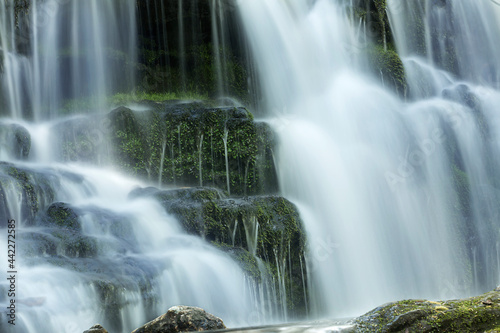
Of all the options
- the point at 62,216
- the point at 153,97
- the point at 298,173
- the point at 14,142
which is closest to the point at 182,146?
the point at 298,173

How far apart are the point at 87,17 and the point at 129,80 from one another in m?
2.29

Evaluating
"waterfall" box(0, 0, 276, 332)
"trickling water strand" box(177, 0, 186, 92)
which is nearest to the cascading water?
"trickling water strand" box(177, 0, 186, 92)

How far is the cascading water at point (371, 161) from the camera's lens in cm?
1151

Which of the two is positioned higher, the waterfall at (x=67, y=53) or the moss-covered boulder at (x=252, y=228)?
the waterfall at (x=67, y=53)

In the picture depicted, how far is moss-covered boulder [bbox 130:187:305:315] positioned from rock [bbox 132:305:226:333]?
334 cm

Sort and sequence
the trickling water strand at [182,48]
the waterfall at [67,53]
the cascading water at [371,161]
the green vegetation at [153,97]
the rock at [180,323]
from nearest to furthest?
1. the rock at [180,323]
2. the cascading water at [371,161]
3. the waterfall at [67,53]
4. the green vegetation at [153,97]
5. the trickling water strand at [182,48]

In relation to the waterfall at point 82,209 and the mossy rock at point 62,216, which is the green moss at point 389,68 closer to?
the waterfall at point 82,209

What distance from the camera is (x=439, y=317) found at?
3533 millimetres

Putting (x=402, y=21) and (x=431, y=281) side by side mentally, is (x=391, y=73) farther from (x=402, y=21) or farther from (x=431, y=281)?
(x=431, y=281)

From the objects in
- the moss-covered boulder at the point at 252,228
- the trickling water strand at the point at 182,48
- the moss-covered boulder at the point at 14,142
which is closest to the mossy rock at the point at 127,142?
the moss-covered boulder at the point at 14,142

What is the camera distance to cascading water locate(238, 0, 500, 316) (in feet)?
37.8

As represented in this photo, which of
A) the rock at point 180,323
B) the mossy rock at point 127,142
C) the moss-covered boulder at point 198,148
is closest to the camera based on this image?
the rock at point 180,323

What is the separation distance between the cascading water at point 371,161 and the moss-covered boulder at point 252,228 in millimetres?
531

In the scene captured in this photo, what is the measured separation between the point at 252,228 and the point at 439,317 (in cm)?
634
